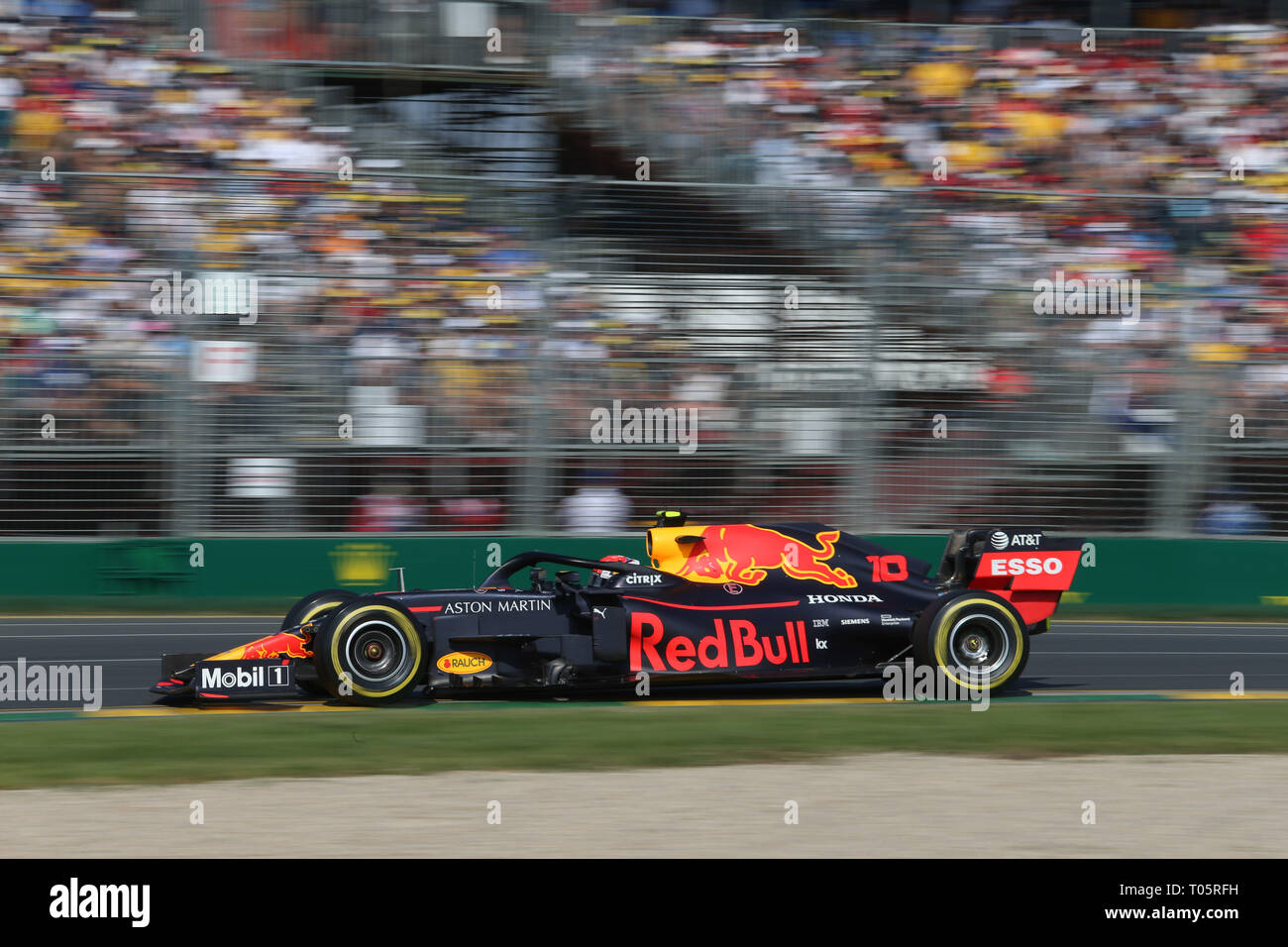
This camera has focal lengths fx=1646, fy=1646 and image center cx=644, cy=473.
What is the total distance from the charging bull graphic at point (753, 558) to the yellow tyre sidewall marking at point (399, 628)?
5.35ft

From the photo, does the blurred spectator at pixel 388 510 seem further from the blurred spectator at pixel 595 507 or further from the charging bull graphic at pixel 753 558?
the charging bull graphic at pixel 753 558

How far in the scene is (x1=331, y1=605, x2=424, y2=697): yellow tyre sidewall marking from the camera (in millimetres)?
9195

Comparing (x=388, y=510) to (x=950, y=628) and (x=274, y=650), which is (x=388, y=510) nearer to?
(x=274, y=650)

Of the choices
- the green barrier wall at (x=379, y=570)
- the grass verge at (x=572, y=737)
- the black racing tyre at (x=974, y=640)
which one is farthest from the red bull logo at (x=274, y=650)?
the green barrier wall at (x=379, y=570)

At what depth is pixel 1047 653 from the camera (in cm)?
1251

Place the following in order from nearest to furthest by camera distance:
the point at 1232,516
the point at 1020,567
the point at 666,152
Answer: the point at 1020,567, the point at 1232,516, the point at 666,152

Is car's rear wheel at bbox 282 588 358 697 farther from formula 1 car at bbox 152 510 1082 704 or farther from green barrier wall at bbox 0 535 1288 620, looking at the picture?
green barrier wall at bbox 0 535 1288 620

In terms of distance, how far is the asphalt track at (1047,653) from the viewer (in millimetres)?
10555

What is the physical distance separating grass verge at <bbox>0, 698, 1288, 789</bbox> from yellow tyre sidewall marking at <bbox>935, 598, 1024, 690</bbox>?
0.23 metres

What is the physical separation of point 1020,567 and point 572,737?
3312 millimetres

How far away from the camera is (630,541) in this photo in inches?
583

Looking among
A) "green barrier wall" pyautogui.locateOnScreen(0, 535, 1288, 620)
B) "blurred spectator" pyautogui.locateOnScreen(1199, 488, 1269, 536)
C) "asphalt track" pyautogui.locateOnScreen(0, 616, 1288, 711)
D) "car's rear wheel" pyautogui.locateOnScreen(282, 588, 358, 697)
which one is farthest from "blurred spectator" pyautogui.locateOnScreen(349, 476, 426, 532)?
"blurred spectator" pyautogui.locateOnScreen(1199, 488, 1269, 536)

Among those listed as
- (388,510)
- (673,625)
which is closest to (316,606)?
(673,625)

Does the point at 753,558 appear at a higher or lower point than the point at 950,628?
higher
